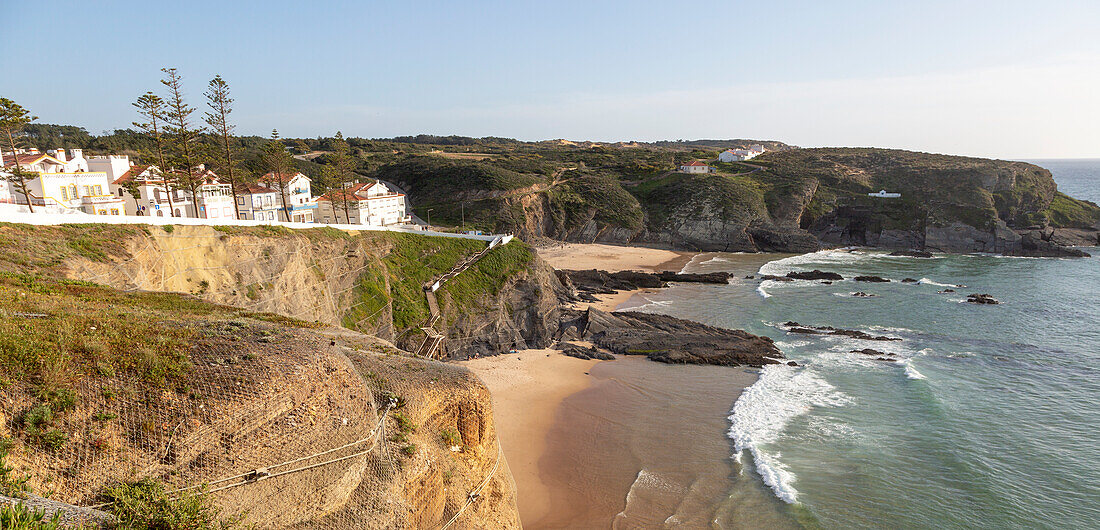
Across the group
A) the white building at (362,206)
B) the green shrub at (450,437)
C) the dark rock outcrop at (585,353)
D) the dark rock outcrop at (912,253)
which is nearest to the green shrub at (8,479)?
the green shrub at (450,437)

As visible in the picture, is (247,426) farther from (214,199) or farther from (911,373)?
(214,199)

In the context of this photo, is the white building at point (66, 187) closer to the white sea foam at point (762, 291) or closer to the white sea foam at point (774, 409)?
the white sea foam at point (774, 409)

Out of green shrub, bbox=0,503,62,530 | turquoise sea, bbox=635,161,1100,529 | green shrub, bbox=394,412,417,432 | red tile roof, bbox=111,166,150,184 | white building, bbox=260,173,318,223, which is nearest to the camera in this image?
green shrub, bbox=0,503,62,530

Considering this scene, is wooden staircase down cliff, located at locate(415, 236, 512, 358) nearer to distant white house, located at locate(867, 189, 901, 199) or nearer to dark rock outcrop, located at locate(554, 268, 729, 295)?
dark rock outcrop, located at locate(554, 268, 729, 295)

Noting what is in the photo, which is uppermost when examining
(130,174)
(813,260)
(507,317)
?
(130,174)

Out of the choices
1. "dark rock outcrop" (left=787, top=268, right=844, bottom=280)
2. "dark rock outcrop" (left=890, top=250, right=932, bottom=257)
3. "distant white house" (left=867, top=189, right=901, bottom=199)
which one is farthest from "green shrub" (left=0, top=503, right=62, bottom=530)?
"distant white house" (left=867, top=189, right=901, bottom=199)

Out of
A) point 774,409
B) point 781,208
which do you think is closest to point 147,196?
point 774,409
